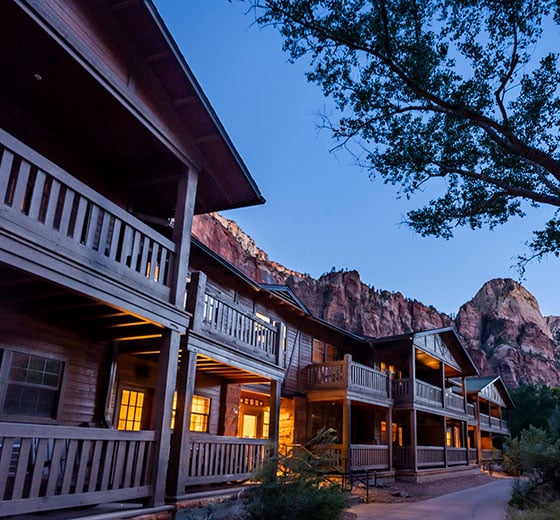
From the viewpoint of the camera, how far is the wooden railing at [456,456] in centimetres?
2769

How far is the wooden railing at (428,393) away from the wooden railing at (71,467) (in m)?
17.9

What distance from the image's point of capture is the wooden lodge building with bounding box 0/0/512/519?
693 cm

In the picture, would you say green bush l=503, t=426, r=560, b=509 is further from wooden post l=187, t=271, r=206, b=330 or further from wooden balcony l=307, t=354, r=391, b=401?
wooden post l=187, t=271, r=206, b=330

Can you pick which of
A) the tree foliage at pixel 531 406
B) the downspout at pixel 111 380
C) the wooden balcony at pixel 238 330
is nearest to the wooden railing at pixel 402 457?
the wooden balcony at pixel 238 330

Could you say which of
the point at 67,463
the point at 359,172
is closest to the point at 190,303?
the point at 67,463

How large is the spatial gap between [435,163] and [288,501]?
9.78m

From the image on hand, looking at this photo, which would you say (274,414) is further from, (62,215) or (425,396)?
(425,396)

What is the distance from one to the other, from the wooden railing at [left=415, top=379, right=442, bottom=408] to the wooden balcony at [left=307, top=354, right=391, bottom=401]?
277 centimetres

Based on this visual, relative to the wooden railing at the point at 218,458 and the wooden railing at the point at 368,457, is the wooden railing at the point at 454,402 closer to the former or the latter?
the wooden railing at the point at 368,457

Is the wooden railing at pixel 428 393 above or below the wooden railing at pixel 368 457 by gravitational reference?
above

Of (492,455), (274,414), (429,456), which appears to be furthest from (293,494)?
(492,455)

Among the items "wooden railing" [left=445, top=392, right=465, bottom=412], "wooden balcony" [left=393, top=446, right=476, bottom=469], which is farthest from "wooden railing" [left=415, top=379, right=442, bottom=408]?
"wooden balcony" [left=393, top=446, right=476, bottom=469]

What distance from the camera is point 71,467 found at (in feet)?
22.8

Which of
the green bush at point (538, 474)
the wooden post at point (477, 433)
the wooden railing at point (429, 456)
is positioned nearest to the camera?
the green bush at point (538, 474)
